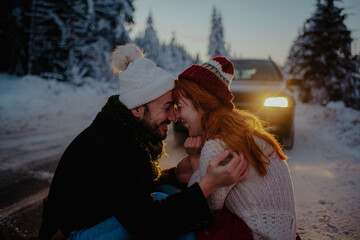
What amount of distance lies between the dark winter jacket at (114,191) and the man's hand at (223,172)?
8cm

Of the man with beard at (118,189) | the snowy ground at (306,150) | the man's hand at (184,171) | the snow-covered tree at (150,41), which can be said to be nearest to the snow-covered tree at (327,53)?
the snowy ground at (306,150)

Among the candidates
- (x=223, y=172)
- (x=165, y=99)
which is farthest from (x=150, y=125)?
(x=223, y=172)

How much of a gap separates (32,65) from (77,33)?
4.24m

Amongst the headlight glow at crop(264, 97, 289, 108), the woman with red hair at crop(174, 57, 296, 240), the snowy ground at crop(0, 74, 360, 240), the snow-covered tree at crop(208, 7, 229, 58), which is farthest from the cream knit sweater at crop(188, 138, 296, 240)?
the snow-covered tree at crop(208, 7, 229, 58)

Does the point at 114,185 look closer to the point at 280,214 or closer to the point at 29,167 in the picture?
the point at 280,214

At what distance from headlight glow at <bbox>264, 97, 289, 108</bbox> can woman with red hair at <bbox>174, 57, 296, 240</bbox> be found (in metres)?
3.01

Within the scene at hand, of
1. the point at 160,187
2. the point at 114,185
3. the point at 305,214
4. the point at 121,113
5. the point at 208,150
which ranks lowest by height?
the point at 305,214

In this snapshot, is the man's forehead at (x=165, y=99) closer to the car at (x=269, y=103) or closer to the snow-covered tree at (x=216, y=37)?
the car at (x=269, y=103)

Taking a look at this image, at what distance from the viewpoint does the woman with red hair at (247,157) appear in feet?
4.83

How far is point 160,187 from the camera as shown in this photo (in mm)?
2424

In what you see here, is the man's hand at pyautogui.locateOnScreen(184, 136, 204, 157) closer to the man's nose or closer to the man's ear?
the man's nose

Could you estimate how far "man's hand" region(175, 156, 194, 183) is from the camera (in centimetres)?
246

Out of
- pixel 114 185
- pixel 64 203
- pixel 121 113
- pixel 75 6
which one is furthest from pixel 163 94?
pixel 75 6

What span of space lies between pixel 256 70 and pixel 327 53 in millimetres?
14087
